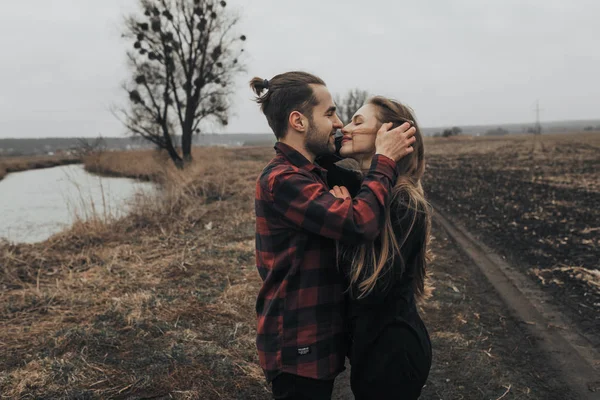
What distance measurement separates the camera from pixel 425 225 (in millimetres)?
1520

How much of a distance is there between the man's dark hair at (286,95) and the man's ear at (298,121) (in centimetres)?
1

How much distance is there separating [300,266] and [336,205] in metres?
0.27

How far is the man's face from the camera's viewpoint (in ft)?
5.13

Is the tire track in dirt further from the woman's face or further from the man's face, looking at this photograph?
the man's face

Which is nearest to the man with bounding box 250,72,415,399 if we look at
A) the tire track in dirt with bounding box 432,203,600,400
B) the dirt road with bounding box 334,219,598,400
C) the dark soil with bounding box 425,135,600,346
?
the dirt road with bounding box 334,219,598,400

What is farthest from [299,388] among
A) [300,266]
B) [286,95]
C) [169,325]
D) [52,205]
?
[52,205]

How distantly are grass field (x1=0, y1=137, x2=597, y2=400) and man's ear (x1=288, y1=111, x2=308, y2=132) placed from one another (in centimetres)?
205

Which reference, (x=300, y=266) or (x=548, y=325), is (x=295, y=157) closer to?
(x=300, y=266)

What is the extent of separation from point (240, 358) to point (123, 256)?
3.28 meters

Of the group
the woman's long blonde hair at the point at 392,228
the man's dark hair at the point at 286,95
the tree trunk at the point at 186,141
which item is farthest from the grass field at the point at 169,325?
the tree trunk at the point at 186,141

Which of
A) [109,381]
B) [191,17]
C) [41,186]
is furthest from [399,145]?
[191,17]

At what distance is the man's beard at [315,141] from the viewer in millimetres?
1575

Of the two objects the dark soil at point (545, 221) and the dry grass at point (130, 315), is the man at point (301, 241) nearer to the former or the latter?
the dry grass at point (130, 315)

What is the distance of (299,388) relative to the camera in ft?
4.92
